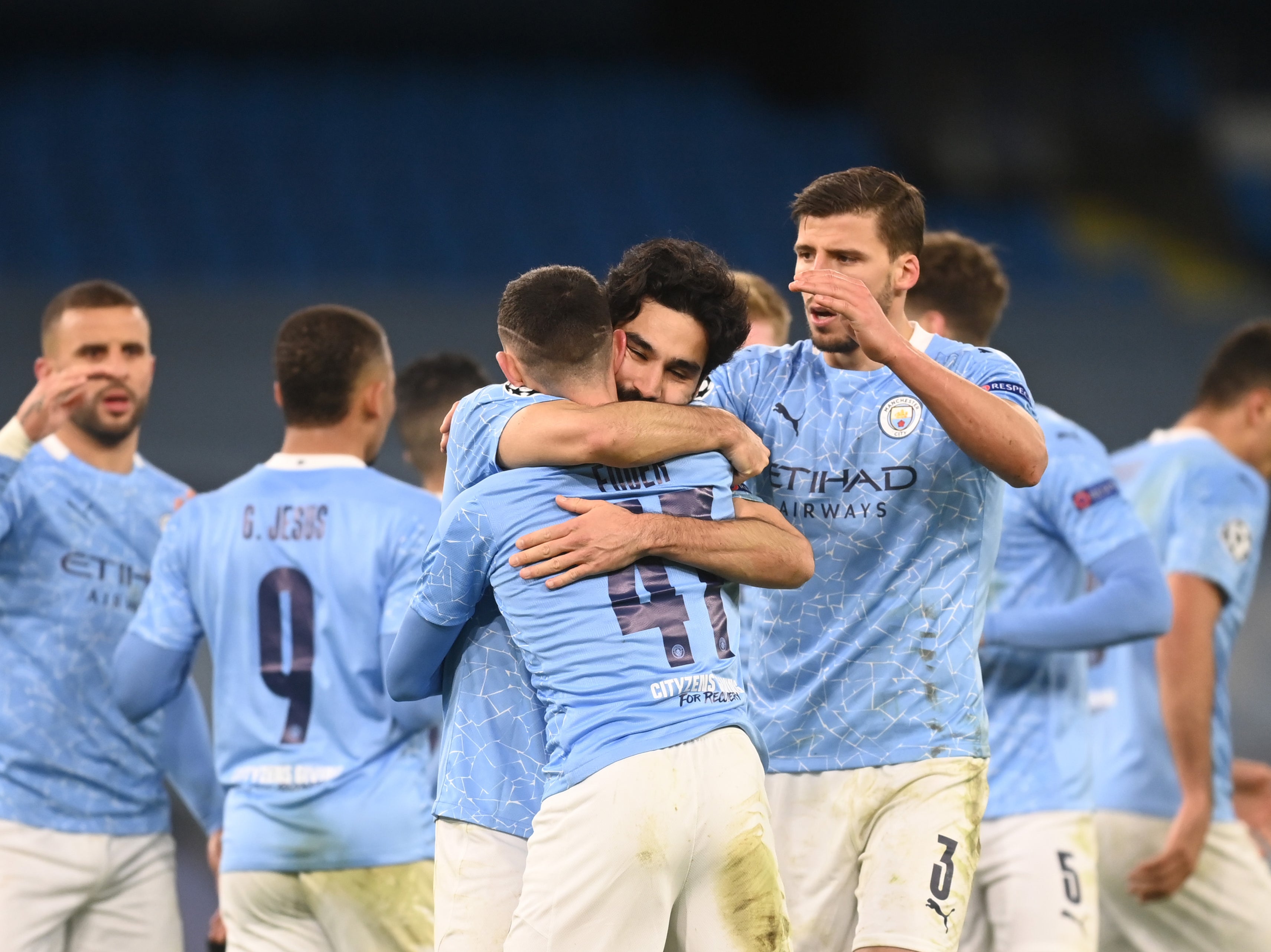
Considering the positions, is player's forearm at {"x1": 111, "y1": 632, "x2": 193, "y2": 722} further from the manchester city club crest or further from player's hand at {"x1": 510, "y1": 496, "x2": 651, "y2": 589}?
the manchester city club crest

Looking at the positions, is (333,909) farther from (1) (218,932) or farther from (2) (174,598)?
(2) (174,598)

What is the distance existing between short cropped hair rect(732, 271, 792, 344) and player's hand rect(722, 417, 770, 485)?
1.72 meters

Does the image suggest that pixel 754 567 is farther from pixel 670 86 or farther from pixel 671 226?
pixel 670 86

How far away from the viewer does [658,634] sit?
139 inches

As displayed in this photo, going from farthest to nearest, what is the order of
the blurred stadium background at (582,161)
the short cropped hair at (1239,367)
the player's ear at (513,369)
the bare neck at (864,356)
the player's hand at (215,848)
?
the blurred stadium background at (582,161) → the short cropped hair at (1239,367) → the player's hand at (215,848) → the bare neck at (864,356) → the player's ear at (513,369)

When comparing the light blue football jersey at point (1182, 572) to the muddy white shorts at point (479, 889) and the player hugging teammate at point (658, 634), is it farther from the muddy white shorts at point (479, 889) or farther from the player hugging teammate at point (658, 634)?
the muddy white shorts at point (479, 889)

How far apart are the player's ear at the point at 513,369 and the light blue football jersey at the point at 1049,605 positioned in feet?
6.50

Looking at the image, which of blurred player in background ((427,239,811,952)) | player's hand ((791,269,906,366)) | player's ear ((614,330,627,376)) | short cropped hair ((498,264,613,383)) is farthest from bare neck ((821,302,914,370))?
short cropped hair ((498,264,613,383))

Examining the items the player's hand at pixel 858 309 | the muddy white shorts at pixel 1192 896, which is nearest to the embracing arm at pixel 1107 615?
the muddy white shorts at pixel 1192 896

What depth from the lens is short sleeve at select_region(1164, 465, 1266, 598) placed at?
5754mm

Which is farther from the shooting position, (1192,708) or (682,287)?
(1192,708)

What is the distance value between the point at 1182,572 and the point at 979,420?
2339 mm

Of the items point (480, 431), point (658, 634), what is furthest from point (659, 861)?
Answer: point (480, 431)

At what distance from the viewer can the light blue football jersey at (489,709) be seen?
12.3 ft
